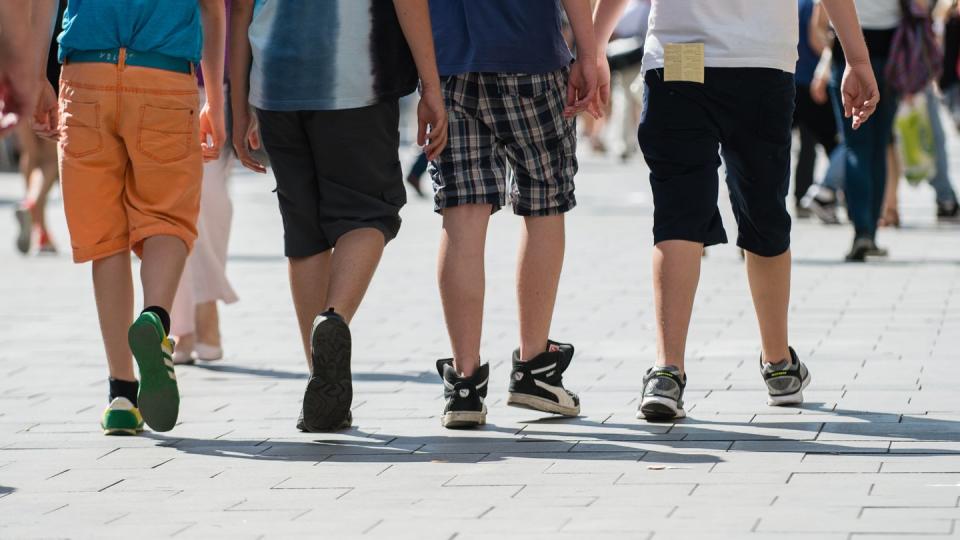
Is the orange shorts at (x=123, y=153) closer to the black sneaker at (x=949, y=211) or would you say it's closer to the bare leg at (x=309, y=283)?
the bare leg at (x=309, y=283)

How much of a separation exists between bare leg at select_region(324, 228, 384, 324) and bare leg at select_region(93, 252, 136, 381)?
67 centimetres

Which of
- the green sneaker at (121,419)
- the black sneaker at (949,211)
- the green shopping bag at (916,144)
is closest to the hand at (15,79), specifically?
the green sneaker at (121,419)

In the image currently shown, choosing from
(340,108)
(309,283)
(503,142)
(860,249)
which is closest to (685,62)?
(503,142)

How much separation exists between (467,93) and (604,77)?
500 millimetres

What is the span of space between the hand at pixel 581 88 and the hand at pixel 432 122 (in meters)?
0.44

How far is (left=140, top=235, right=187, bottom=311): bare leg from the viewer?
5812mm

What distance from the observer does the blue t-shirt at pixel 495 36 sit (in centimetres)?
579

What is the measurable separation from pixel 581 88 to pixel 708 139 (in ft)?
1.37

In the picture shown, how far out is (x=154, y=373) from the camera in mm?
5445

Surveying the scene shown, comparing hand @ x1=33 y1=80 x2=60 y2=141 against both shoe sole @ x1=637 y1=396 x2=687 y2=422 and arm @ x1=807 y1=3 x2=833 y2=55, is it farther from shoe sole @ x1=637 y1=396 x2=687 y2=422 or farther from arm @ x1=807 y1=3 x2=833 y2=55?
arm @ x1=807 y1=3 x2=833 y2=55

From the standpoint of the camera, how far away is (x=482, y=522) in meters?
4.41

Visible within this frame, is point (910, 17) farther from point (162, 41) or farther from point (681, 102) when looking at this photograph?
point (162, 41)

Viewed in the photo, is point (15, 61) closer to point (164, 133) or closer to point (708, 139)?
point (164, 133)

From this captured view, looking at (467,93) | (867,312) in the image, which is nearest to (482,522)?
(467,93)
